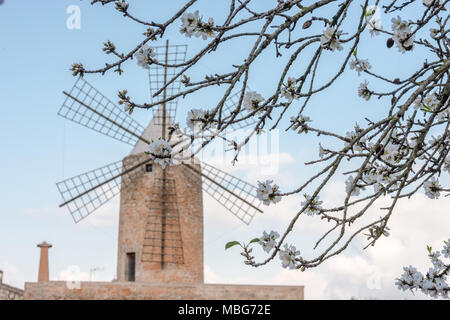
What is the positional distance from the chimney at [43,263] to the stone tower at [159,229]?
3.63 metres

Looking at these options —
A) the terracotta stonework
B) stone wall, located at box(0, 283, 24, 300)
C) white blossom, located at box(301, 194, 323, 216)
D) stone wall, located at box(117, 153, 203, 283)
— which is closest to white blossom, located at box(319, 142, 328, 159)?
white blossom, located at box(301, 194, 323, 216)

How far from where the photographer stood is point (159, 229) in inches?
538

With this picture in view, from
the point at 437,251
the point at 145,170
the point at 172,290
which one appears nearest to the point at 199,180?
the point at 145,170

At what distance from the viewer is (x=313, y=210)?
10.2 ft

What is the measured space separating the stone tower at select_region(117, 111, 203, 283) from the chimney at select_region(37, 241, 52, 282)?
3628 millimetres

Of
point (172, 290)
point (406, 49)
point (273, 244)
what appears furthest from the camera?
point (172, 290)

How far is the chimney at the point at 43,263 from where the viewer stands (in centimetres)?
1686

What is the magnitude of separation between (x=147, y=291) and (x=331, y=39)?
10.5 m

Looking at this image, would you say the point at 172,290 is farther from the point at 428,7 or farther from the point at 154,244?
the point at 428,7

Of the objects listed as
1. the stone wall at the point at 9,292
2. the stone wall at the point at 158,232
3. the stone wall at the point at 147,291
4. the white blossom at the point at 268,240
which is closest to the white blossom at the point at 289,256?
the white blossom at the point at 268,240

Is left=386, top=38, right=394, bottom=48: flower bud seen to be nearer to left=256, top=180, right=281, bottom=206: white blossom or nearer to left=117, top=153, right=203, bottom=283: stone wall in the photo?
left=256, top=180, right=281, bottom=206: white blossom

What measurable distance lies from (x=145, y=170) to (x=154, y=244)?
155cm

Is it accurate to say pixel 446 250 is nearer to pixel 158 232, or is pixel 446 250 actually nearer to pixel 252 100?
pixel 252 100
